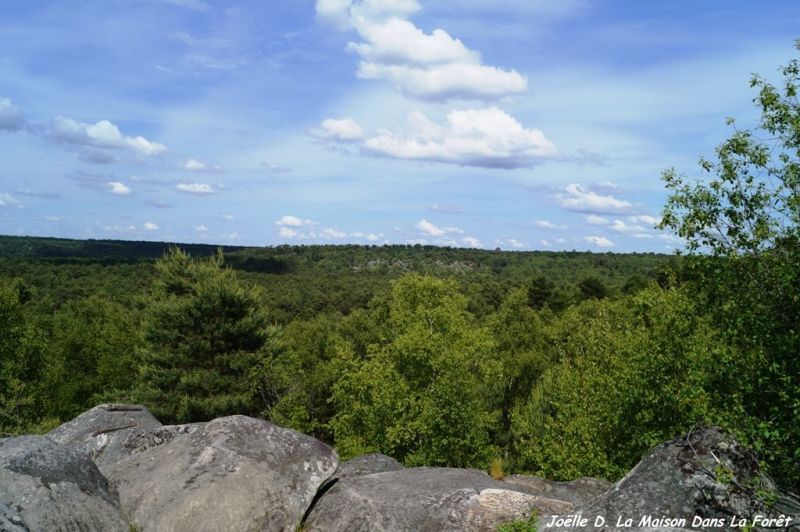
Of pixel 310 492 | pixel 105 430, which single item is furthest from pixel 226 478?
pixel 105 430

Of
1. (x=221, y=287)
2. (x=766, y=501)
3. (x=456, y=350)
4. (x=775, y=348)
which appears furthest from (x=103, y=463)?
(x=221, y=287)

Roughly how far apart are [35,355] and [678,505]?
51001 millimetres

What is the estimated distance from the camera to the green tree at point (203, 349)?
3919 cm

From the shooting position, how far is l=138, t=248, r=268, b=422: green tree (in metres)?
39.2

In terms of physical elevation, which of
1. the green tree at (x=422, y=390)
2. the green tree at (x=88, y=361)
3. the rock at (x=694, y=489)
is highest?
the rock at (x=694, y=489)

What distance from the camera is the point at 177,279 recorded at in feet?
141

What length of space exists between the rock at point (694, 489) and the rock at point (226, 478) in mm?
5442

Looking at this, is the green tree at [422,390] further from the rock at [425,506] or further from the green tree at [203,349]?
the rock at [425,506]

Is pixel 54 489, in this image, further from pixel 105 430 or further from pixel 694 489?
pixel 694 489

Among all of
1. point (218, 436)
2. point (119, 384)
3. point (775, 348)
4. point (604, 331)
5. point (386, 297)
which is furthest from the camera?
point (386, 297)

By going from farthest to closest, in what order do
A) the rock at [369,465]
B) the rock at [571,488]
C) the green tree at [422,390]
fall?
the green tree at [422,390], the rock at [369,465], the rock at [571,488]

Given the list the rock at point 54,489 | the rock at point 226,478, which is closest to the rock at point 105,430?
the rock at point 226,478

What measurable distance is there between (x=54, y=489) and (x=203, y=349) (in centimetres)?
3160

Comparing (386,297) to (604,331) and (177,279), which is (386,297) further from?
(604,331)
